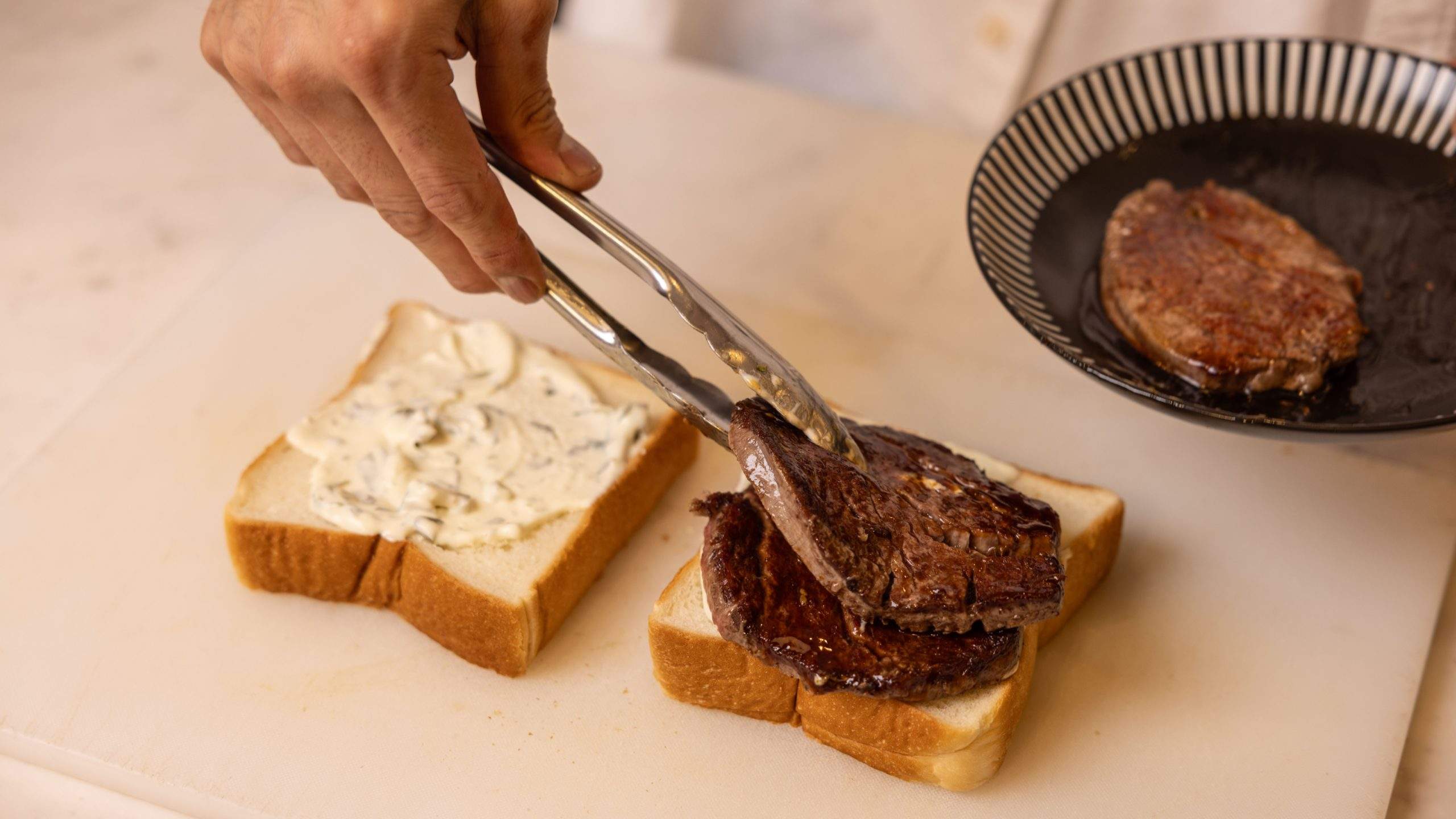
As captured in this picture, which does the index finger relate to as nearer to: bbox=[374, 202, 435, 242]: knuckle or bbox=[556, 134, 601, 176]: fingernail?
bbox=[374, 202, 435, 242]: knuckle

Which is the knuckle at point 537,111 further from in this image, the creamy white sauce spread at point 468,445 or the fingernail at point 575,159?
the creamy white sauce spread at point 468,445

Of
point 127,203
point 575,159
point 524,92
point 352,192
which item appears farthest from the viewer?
point 127,203

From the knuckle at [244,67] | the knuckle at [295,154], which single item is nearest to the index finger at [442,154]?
the knuckle at [244,67]

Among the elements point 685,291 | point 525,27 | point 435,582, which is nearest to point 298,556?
point 435,582

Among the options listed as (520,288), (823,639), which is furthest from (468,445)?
(823,639)

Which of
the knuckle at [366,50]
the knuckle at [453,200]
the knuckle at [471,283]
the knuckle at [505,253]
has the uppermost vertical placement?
the knuckle at [366,50]

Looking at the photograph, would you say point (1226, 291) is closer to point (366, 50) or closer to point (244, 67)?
point (366, 50)
